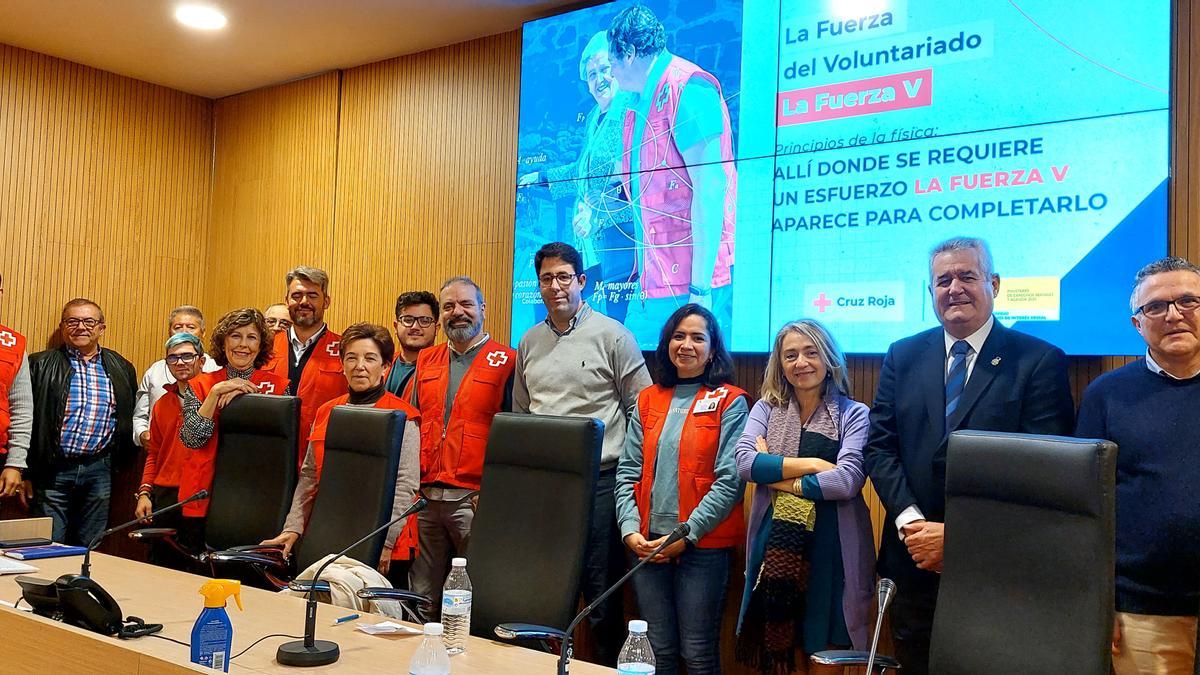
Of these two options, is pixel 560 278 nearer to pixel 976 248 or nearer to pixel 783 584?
pixel 783 584

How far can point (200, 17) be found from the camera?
5.05m

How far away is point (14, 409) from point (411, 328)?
2.29m

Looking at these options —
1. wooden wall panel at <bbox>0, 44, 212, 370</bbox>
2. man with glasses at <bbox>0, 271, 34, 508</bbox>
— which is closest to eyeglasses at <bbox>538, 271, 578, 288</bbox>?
man with glasses at <bbox>0, 271, 34, 508</bbox>

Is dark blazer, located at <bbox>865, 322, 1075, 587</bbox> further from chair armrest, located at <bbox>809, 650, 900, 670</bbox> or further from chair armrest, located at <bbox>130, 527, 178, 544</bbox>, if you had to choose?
chair armrest, located at <bbox>130, 527, 178, 544</bbox>

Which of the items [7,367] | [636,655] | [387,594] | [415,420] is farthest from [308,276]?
[636,655]

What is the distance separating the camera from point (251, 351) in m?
4.09

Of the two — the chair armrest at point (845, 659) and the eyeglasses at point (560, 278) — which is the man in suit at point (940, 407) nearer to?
the chair armrest at point (845, 659)

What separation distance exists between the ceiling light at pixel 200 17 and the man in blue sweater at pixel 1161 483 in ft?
14.5

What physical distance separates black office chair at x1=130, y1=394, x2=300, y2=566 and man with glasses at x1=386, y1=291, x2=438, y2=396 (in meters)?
0.81

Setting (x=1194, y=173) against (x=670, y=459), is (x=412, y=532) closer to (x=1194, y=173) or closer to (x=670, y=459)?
(x=670, y=459)

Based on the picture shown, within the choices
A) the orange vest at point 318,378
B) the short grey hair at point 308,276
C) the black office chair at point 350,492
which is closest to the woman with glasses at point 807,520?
the black office chair at point 350,492

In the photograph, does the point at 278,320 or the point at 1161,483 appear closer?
the point at 1161,483

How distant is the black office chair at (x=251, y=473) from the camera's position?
3.40 metres

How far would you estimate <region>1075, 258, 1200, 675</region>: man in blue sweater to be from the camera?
2.40 m
